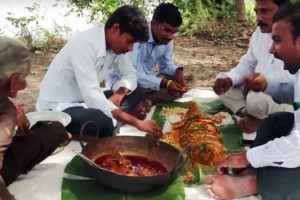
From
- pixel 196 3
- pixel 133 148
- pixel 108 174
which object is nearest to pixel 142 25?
pixel 133 148

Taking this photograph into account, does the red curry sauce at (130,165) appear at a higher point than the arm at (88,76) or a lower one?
lower

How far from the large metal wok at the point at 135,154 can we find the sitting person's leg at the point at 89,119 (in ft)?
1.25

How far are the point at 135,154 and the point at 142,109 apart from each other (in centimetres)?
125

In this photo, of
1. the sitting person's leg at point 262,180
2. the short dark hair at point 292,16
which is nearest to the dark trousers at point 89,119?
the sitting person's leg at point 262,180

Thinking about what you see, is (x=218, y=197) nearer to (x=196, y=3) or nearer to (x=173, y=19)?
(x=173, y=19)

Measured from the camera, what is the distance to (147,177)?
2715 mm

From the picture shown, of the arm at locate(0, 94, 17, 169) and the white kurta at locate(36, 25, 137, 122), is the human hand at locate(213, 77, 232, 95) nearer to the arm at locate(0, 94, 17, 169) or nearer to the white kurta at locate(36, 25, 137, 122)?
the white kurta at locate(36, 25, 137, 122)

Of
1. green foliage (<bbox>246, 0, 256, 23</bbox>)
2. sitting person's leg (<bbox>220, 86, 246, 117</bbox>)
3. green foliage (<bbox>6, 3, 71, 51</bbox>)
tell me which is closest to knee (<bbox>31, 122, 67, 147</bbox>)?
sitting person's leg (<bbox>220, 86, 246, 117</bbox>)

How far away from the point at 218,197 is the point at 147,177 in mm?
617

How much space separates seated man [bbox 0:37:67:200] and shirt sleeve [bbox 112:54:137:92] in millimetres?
1025

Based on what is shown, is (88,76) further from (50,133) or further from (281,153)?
(281,153)

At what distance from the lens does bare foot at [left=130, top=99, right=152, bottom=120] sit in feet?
14.6

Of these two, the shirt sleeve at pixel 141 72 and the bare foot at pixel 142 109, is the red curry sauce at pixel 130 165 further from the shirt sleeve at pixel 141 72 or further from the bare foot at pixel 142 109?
the shirt sleeve at pixel 141 72

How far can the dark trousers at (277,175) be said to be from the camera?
2746 mm
